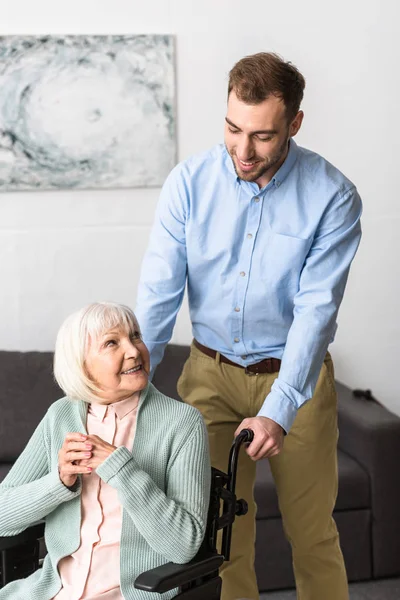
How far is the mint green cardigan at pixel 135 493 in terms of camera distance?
1.95 meters

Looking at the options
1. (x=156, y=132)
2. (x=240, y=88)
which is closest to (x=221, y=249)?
(x=240, y=88)

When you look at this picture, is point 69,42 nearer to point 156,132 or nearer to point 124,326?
point 156,132

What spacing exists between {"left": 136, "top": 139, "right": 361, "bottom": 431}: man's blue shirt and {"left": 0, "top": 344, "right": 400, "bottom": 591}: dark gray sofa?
1.10m

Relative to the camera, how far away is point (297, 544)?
2.57 meters

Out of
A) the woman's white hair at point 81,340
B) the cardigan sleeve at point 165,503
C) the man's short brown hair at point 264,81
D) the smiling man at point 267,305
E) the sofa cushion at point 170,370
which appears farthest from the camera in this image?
the sofa cushion at point 170,370

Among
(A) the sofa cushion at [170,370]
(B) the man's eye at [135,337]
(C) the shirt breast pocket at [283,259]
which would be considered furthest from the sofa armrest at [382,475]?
(B) the man's eye at [135,337]

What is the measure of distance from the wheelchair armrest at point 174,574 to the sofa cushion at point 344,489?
1.39m

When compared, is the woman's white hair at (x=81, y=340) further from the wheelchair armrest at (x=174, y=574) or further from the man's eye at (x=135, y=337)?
the wheelchair armrest at (x=174, y=574)

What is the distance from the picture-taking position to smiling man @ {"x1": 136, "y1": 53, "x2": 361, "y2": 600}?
2398 mm

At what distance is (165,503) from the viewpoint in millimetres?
1962

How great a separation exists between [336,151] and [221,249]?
67.9 inches

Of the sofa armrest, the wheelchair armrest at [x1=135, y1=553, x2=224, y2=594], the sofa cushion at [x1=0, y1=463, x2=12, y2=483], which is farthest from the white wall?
the wheelchair armrest at [x1=135, y1=553, x2=224, y2=594]

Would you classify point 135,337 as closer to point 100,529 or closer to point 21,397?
point 100,529

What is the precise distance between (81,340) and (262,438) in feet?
1.53
